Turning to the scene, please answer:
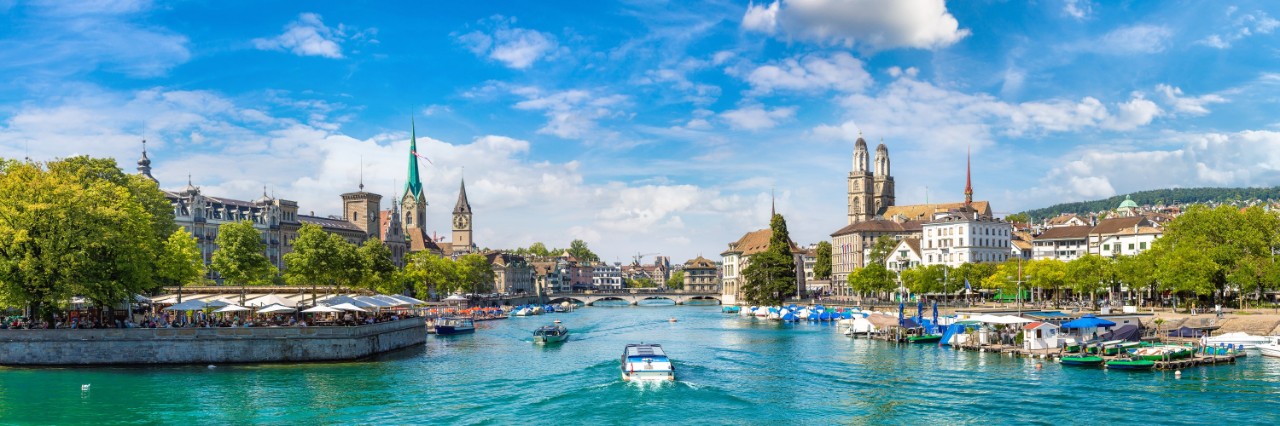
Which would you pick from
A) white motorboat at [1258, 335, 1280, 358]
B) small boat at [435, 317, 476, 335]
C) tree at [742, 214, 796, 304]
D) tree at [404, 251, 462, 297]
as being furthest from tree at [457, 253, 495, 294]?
white motorboat at [1258, 335, 1280, 358]

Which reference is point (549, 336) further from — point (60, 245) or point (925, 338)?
point (60, 245)

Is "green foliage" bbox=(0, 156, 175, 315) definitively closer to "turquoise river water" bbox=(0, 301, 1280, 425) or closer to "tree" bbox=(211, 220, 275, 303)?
"turquoise river water" bbox=(0, 301, 1280, 425)

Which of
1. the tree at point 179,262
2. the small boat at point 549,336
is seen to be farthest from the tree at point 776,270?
the tree at point 179,262

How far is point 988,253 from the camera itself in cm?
15562

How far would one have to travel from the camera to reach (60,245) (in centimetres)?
5719

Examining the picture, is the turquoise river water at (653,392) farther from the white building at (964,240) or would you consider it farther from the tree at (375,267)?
the white building at (964,240)

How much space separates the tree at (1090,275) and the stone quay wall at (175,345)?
253ft

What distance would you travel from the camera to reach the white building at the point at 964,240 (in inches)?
6038

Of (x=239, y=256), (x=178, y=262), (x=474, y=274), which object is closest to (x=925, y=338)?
(x=178, y=262)

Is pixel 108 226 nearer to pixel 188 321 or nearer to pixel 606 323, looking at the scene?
pixel 188 321

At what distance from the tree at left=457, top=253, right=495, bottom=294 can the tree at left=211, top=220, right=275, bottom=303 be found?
71.5 meters

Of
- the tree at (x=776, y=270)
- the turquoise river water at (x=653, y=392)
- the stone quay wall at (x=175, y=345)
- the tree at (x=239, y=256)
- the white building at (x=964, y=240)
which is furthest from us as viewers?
the white building at (x=964, y=240)

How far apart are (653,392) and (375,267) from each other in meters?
62.3

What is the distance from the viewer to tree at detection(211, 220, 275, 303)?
8812cm
